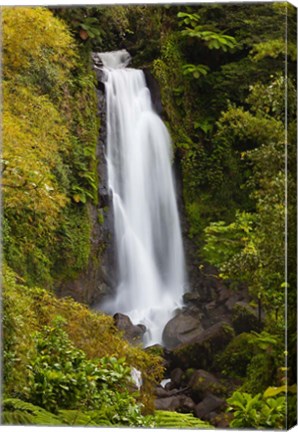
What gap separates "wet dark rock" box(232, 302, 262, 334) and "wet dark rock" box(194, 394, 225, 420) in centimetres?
41

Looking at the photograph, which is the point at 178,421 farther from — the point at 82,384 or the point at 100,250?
the point at 100,250

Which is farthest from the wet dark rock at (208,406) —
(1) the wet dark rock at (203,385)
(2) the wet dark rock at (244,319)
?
(2) the wet dark rock at (244,319)

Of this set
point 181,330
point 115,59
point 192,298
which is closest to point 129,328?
point 181,330

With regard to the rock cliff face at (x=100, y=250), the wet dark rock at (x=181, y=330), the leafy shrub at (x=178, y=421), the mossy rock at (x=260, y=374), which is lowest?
the leafy shrub at (x=178, y=421)

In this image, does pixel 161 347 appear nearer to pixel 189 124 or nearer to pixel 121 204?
pixel 121 204

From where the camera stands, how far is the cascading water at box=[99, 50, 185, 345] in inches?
228

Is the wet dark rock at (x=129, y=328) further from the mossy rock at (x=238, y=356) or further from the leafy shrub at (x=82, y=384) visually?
the mossy rock at (x=238, y=356)

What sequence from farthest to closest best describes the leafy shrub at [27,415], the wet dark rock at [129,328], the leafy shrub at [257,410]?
1. the wet dark rock at [129,328]
2. the leafy shrub at [27,415]
3. the leafy shrub at [257,410]

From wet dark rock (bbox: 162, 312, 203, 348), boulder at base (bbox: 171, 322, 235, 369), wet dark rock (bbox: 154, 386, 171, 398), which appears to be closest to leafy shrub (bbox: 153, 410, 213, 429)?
wet dark rock (bbox: 154, 386, 171, 398)

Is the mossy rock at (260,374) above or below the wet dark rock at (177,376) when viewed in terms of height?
above

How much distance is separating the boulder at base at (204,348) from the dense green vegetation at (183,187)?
0.07 metres

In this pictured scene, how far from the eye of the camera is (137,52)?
5840 mm

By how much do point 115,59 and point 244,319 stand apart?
174 centimetres

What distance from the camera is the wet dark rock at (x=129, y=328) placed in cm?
575
